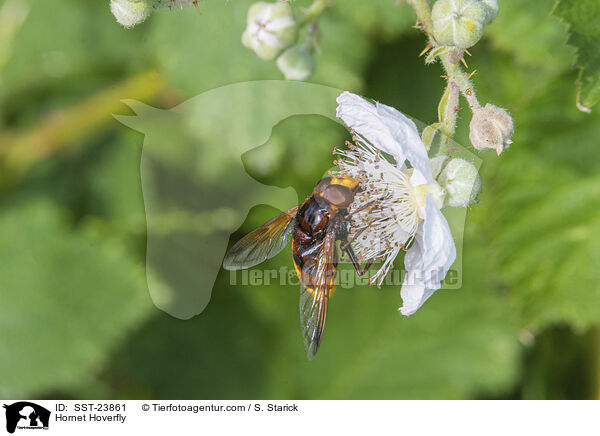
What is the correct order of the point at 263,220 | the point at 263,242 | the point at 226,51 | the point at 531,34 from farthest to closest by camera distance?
the point at 263,220 → the point at 226,51 → the point at 531,34 → the point at 263,242

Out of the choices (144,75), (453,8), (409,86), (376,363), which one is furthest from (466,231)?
(144,75)

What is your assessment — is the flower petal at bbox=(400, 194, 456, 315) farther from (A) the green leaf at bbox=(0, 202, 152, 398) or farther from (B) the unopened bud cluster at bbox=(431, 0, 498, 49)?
(A) the green leaf at bbox=(0, 202, 152, 398)

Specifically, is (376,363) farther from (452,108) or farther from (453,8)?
(453,8)

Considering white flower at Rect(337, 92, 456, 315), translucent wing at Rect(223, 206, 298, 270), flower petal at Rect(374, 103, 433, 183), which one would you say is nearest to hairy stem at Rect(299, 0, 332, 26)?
white flower at Rect(337, 92, 456, 315)

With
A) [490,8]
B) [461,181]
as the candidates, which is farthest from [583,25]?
[461,181]

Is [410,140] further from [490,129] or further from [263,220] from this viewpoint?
[263,220]
